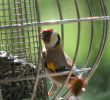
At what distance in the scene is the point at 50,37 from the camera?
2.92m

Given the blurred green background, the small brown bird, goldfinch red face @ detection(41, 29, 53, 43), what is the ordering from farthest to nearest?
the blurred green background → goldfinch red face @ detection(41, 29, 53, 43) → the small brown bird

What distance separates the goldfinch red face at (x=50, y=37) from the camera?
2893 millimetres

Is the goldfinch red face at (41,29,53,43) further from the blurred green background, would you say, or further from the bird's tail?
the blurred green background

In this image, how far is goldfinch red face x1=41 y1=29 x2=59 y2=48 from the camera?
114 inches

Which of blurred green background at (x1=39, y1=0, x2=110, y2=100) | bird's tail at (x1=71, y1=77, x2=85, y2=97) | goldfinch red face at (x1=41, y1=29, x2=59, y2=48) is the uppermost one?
goldfinch red face at (x1=41, y1=29, x2=59, y2=48)

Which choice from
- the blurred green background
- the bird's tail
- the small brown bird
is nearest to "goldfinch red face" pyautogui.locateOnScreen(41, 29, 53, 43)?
the small brown bird

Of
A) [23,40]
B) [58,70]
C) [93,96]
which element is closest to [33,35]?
[23,40]

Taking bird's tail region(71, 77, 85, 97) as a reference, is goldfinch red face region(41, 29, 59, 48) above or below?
above

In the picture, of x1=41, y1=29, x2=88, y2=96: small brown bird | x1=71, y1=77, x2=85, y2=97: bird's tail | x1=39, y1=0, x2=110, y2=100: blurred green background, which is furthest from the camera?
x1=39, y1=0, x2=110, y2=100: blurred green background

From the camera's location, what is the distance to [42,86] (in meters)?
2.86

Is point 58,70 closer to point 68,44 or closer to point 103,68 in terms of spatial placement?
point 103,68

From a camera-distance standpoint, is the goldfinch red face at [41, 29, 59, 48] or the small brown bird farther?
the goldfinch red face at [41, 29, 59, 48]

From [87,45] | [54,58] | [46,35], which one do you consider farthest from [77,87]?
[87,45]

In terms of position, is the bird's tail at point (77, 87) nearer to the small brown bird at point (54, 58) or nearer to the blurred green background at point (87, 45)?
the small brown bird at point (54, 58)
